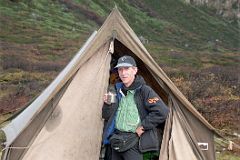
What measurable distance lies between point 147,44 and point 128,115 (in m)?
48.1

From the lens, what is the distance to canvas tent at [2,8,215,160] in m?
8.05

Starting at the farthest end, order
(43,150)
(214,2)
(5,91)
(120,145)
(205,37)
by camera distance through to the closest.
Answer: (214,2) → (205,37) → (5,91) → (43,150) → (120,145)

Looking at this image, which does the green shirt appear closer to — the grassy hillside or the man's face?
the man's face

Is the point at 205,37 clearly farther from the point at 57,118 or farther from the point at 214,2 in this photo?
the point at 57,118

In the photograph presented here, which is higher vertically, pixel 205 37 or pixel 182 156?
pixel 205 37

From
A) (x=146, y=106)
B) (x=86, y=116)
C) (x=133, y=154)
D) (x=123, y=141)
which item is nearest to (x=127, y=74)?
(x=146, y=106)

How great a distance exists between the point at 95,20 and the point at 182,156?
191 ft

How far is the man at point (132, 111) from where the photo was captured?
7.15 metres

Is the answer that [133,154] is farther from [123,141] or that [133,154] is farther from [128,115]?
[128,115]

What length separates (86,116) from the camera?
834 centimetres

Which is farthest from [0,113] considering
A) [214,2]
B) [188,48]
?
[214,2]

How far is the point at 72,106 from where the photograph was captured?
8.30 metres

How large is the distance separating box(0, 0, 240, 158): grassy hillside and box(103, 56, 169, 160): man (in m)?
7.43

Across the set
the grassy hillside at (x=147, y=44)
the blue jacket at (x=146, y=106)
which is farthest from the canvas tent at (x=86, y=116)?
the grassy hillside at (x=147, y=44)
